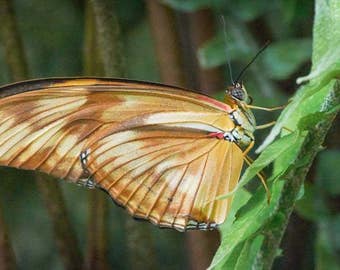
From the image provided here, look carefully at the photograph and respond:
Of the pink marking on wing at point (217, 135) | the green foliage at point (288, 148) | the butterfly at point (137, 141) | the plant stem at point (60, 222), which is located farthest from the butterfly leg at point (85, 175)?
the plant stem at point (60, 222)

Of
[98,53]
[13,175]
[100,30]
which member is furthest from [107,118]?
[13,175]

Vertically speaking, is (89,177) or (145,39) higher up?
(145,39)

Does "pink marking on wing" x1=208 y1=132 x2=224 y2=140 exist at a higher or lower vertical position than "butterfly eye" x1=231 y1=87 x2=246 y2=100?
lower

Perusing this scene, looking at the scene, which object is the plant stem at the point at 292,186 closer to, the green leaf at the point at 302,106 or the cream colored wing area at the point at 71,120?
the green leaf at the point at 302,106

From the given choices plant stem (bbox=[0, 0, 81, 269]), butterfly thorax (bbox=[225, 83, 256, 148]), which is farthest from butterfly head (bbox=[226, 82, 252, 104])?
plant stem (bbox=[0, 0, 81, 269])

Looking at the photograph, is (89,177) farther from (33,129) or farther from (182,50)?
(182,50)

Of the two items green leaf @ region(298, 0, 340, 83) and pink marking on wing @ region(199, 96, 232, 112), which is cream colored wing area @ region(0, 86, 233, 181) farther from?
green leaf @ region(298, 0, 340, 83)

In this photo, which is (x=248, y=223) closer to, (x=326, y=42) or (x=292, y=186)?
(x=292, y=186)
